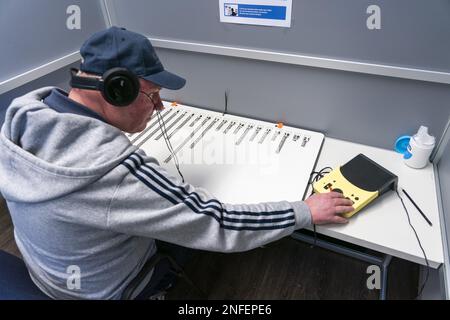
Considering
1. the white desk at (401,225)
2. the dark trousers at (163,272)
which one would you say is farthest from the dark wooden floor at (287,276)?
the white desk at (401,225)

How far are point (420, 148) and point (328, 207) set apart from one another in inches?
18.2

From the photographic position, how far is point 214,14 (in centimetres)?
121

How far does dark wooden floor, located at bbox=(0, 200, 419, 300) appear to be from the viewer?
140 centimetres

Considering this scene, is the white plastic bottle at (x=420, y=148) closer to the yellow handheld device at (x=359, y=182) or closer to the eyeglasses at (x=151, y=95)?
the yellow handheld device at (x=359, y=182)

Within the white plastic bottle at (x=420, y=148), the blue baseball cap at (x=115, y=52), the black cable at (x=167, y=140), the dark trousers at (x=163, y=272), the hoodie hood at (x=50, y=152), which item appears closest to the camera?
the hoodie hood at (x=50, y=152)

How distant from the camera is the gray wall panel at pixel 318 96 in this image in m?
1.08

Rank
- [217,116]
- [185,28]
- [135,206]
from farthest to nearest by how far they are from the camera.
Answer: [217,116]
[185,28]
[135,206]

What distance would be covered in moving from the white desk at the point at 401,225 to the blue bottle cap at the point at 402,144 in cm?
8

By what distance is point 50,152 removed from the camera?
0.66 meters

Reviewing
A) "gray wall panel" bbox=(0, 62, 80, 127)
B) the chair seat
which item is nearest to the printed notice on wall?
"gray wall panel" bbox=(0, 62, 80, 127)

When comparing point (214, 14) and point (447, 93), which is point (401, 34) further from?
point (214, 14)

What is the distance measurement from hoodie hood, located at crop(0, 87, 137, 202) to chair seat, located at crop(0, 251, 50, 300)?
8.2 inches
